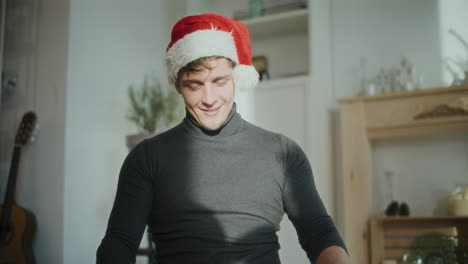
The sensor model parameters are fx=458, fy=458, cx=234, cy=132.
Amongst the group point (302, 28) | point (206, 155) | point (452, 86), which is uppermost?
point (302, 28)

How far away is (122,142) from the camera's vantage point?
273 cm

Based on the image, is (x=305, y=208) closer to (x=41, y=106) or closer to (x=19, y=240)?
(x=19, y=240)

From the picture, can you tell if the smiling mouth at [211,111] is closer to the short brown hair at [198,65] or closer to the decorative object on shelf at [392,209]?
the short brown hair at [198,65]

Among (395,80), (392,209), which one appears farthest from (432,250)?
(395,80)

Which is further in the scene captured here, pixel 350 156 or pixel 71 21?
pixel 350 156

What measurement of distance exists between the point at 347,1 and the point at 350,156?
109cm

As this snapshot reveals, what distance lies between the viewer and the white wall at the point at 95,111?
92.7 inches

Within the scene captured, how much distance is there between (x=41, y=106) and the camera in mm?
2398

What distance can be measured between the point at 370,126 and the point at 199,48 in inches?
69.7

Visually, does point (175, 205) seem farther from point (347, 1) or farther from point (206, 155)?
point (347, 1)

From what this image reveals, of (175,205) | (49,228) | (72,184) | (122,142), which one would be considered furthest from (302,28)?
(175,205)

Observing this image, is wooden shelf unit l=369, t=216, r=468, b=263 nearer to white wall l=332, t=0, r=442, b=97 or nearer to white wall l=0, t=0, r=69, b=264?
white wall l=332, t=0, r=442, b=97

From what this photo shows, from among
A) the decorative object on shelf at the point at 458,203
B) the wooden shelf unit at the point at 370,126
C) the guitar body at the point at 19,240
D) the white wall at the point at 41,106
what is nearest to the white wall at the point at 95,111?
the white wall at the point at 41,106

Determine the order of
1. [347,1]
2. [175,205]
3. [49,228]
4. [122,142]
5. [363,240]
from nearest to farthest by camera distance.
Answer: [175,205] < [49,228] < [363,240] < [122,142] < [347,1]
